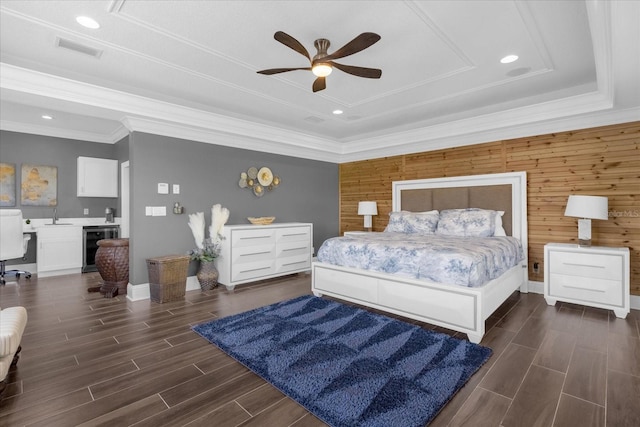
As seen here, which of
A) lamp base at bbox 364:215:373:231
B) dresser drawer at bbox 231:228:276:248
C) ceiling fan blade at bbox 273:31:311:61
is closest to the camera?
ceiling fan blade at bbox 273:31:311:61

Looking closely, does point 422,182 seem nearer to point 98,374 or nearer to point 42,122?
point 98,374

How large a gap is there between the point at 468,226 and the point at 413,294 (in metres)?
1.82

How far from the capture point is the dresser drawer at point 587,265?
3.28 metres

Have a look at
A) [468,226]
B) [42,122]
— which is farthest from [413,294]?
[42,122]

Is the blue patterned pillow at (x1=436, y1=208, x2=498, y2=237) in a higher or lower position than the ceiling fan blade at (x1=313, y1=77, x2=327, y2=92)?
lower

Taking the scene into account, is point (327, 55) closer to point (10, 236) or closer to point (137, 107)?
point (137, 107)

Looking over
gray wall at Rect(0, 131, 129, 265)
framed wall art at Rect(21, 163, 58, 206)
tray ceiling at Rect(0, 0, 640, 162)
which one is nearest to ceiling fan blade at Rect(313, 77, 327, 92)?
tray ceiling at Rect(0, 0, 640, 162)

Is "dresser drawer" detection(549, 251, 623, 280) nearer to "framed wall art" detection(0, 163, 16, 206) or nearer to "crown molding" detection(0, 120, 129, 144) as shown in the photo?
"crown molding" detection(0, 120, 129, 144)

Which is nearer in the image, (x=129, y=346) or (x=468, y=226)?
(x=129, y=346)

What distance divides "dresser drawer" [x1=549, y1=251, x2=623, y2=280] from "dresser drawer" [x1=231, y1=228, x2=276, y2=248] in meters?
3.72

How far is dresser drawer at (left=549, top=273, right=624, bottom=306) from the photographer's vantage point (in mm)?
3272

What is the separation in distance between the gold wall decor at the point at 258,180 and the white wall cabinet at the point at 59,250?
3111mm

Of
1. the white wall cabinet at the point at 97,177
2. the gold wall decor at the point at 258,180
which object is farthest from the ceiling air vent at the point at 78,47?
the white wall cabinet at the point at 97,177

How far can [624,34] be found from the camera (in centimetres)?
202
